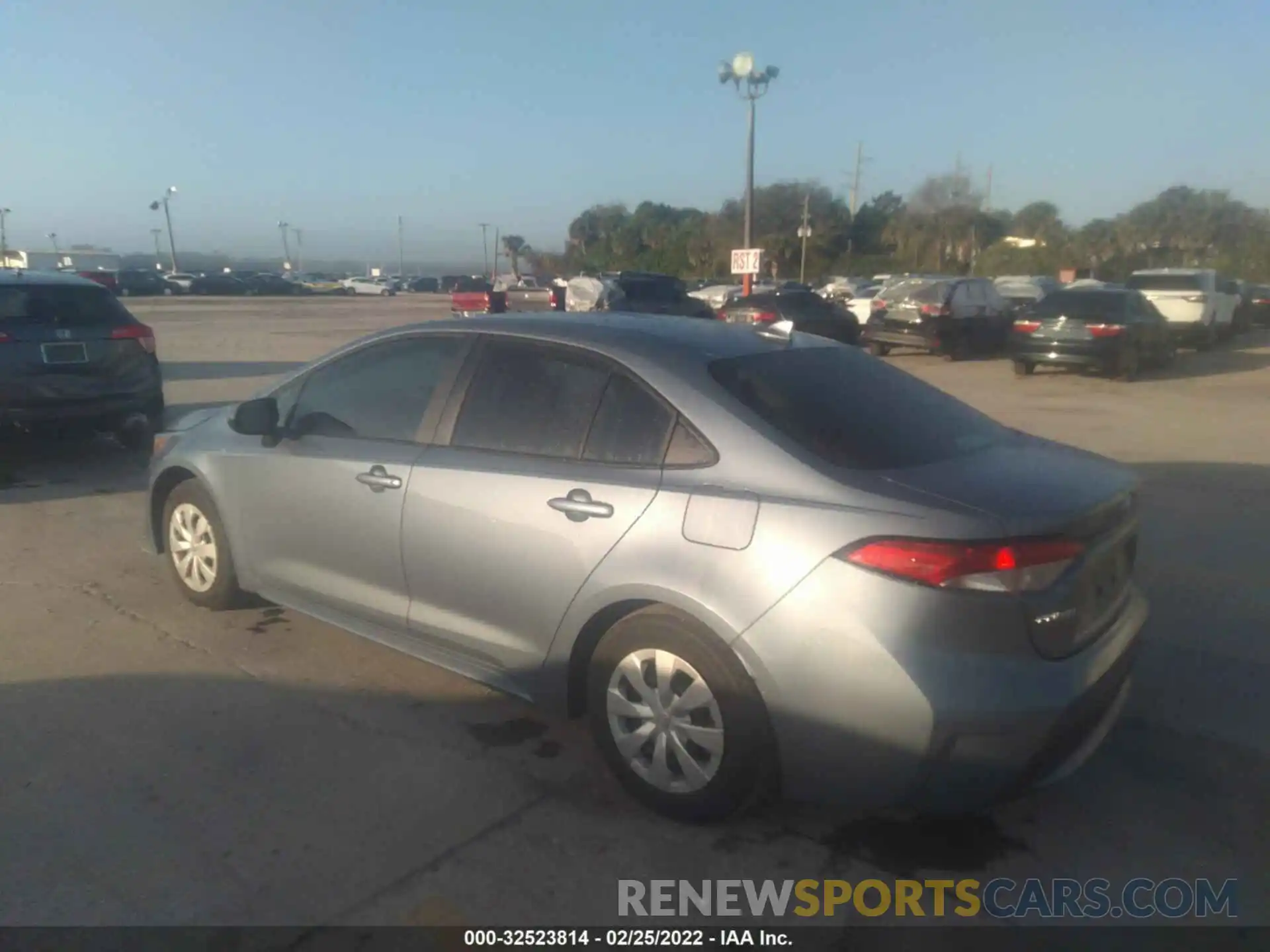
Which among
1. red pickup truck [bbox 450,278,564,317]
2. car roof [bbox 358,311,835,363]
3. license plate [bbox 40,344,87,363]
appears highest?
car roof [bbox 358,311,835,363]

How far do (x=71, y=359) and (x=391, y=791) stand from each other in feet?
19.9

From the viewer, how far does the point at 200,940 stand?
282 cm

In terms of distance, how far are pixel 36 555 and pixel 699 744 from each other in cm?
480

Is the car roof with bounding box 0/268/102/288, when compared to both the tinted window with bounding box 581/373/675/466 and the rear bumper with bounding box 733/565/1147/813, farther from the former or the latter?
the rear bumper with bounding box 733/565/1147/813

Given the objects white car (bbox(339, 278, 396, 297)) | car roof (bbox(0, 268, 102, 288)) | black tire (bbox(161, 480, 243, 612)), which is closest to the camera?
black tire (bbox(161, 480, 243, 612))

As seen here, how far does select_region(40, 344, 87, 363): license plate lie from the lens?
25.9ft

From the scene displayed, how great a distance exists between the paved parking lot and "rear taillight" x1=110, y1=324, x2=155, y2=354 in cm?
298

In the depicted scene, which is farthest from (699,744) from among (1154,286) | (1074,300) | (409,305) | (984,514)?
(409,305)

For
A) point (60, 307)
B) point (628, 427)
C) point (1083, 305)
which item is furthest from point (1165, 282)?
point (628, 427)

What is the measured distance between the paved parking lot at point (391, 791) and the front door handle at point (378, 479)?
899 mm

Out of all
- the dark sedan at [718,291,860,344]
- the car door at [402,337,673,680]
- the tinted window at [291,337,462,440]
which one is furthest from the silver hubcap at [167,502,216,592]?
the dark sedan at [718,291,860,344]

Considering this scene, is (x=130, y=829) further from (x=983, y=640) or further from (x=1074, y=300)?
(x=1074, y=300)

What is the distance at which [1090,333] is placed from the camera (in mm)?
16219

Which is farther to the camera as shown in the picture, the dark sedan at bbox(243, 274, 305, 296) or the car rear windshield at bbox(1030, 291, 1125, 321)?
the dark sedan at bbox(243, 274, 305, 296)
